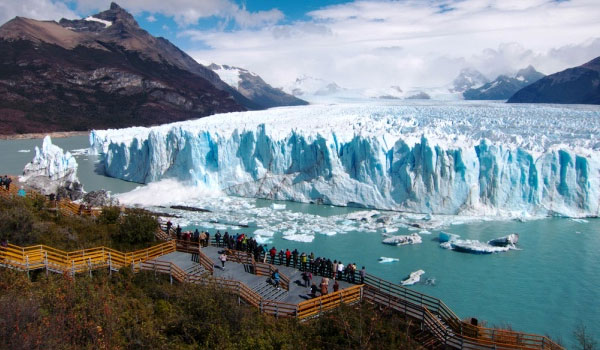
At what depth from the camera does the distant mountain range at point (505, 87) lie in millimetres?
63250

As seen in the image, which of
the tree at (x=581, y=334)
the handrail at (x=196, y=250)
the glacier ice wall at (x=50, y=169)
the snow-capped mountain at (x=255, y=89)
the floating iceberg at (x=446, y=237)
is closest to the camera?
the tree at (x=581, y=334)

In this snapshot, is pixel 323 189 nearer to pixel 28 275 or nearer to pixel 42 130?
pixel 28 275

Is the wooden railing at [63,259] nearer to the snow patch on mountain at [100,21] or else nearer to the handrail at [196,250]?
the handrail at [196,250]

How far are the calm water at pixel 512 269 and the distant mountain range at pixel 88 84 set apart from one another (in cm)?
5482

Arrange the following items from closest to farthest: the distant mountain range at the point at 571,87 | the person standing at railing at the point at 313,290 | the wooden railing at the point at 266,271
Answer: the person standing at railing at the point at 313,290 → the wooden railing at the point at 266,271 → the distant mountain range at the point at 571,87

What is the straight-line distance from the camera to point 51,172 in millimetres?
21453

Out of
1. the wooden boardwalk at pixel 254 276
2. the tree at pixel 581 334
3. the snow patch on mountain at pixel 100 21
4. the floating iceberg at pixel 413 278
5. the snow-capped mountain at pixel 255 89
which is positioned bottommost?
the tree at pixel 581 334

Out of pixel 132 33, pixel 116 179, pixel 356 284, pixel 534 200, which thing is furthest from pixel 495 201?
pixel 132 33

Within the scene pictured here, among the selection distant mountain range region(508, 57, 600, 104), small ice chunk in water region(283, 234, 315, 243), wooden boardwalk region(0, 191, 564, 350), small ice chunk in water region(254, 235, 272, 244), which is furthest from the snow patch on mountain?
wooden boardwalk region(0, 191, 564, 350)

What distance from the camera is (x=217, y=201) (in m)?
19.8

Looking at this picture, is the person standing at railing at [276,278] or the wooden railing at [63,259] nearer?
the wooden railing at [63,259]

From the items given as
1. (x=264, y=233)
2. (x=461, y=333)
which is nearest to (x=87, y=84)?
→ (x=264, y=233)

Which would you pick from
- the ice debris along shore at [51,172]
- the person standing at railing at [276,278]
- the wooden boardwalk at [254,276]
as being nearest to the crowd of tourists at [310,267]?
the person standing at railing at [276,278]

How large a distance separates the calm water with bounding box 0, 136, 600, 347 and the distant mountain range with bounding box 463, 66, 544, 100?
5063 centimetres
